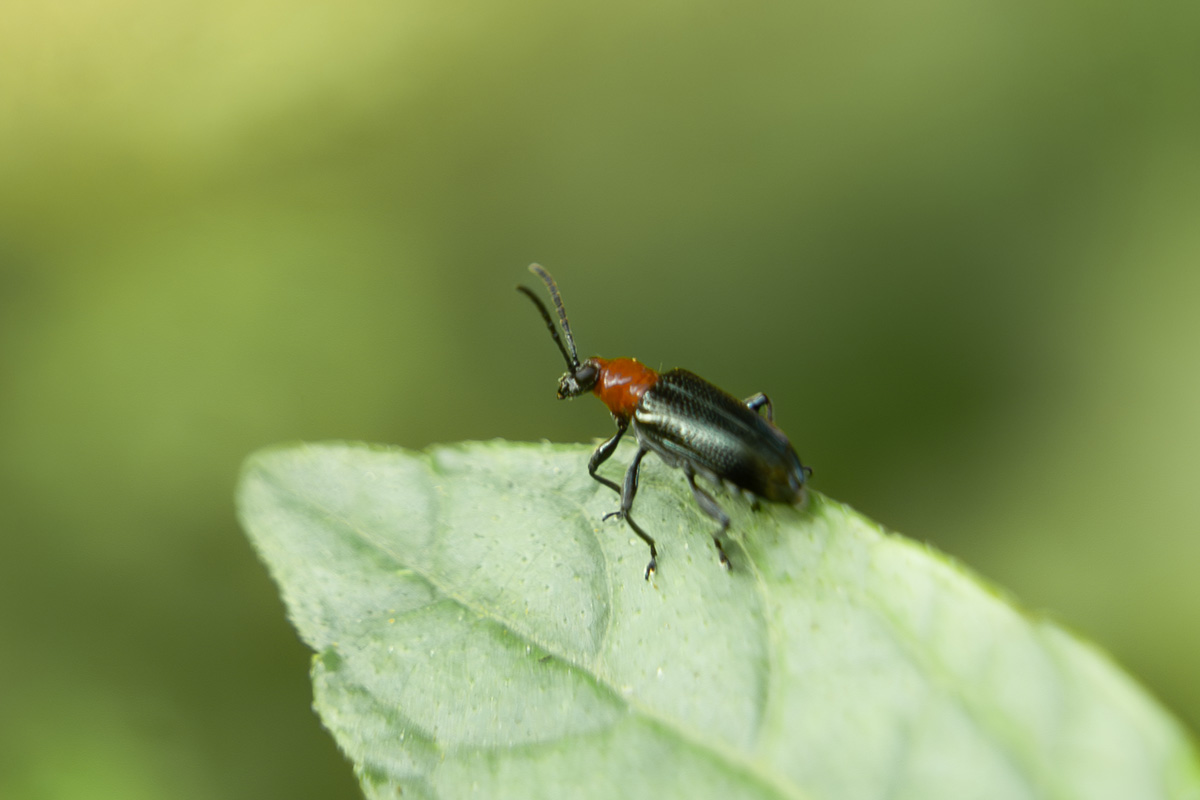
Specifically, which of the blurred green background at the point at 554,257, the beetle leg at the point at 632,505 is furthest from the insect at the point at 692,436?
the blurred green background at the point at 554,257

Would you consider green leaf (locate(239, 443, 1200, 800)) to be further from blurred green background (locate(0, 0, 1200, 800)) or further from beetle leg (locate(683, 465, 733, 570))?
blurred green background (locate(0, 0, 1200, 800))

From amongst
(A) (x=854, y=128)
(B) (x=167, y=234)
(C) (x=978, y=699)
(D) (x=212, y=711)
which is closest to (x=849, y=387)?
(A) (x=854, y=128)

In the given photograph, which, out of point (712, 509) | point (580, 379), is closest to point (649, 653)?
point (712, 509)

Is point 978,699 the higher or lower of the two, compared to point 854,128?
lower

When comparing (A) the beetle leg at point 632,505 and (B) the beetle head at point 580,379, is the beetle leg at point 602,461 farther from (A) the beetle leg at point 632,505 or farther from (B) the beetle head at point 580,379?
(B) the beetle head at point 580,379

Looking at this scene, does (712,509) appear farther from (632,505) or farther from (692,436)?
(692,436)

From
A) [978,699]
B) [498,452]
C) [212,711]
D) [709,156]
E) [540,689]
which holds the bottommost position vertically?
[212,711]

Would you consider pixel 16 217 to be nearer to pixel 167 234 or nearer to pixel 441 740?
pixel 167 234
